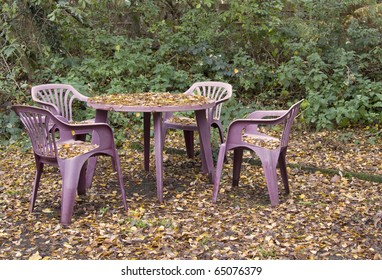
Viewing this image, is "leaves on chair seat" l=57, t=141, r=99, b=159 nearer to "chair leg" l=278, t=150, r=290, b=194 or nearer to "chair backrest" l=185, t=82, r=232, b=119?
"chair leg" l=278, t=150, r=290, b=194

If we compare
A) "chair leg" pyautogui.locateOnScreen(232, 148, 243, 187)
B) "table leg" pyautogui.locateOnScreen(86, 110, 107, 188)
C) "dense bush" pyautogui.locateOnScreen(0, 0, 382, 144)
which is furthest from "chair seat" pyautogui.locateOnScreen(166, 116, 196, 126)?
"dense bush" pyautogui.locateOnScreen(0, 0, 382, 144)

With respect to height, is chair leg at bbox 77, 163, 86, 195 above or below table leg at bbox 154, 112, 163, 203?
below

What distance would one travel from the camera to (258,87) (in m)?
7.90

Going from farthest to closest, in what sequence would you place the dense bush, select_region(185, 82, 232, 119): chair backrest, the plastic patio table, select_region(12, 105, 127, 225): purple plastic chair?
the dense bush, select_region(185, 82, 232, 119): chair backrest, the plastic patio table, select_region(12, 105, 127, 225): purple plastic chair

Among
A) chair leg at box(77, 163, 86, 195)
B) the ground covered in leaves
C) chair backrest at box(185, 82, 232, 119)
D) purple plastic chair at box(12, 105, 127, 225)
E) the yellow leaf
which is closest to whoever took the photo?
the yellow leaf

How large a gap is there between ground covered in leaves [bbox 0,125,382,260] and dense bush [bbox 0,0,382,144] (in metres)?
1.46

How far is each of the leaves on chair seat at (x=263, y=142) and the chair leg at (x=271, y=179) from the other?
0.14 metres

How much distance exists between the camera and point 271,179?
436 cm

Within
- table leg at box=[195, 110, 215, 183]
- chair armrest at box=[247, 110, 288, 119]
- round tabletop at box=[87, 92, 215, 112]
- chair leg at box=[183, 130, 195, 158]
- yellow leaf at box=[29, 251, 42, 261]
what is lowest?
chair leg at box=[183, 130, 195, 158]

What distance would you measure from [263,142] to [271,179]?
314mm

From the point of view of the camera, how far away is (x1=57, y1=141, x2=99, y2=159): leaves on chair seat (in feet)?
13.8
